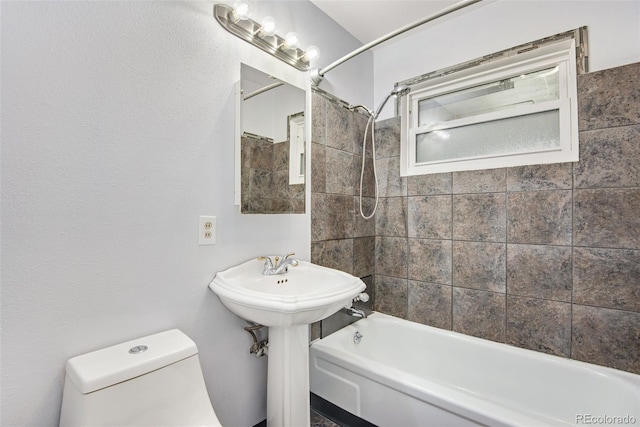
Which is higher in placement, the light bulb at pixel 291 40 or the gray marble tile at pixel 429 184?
the light bulb at pixel 291 40

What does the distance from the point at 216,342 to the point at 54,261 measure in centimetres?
71

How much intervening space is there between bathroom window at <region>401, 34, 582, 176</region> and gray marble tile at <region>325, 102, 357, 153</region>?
439 mm

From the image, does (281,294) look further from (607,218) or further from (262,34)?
(607,218)

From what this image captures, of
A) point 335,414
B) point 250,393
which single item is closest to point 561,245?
point 335,414

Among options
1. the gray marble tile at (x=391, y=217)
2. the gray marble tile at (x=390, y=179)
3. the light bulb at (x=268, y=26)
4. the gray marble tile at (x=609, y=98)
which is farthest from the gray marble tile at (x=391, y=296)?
the light bulb at (x=268, y=26)

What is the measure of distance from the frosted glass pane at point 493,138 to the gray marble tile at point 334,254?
881 mm

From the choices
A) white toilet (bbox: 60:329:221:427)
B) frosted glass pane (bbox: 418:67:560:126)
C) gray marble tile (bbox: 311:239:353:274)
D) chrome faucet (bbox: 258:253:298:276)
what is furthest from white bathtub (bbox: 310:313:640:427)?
frosted glass pane (bbox: 418:67:560:126)

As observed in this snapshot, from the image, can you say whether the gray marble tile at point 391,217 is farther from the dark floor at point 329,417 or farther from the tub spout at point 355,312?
the dark floor at point 329,417

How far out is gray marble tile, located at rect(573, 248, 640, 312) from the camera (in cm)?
142

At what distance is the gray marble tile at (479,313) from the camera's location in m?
1.79

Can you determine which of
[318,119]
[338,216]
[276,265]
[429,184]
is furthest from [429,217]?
[276,265]

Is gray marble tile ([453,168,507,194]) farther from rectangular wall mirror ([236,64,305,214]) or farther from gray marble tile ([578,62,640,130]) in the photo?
rectangular wall mirror ([236,64,305,214])

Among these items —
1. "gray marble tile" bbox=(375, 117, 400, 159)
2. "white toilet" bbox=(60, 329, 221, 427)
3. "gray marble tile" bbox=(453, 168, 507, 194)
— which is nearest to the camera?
"white toilet" bbox=(60, 329, 221, 427)

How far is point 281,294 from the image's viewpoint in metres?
1.29
